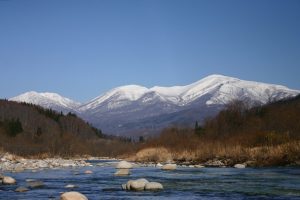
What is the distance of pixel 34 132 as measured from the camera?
151 m

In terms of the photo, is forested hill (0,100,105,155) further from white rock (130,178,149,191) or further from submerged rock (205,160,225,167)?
white rock (130,178,149,191)

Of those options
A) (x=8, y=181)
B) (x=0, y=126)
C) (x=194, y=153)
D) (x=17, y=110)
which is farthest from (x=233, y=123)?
(x=17, y=110)

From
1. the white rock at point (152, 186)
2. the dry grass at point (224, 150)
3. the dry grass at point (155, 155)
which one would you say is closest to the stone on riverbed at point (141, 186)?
the white rock at point (152, 186)

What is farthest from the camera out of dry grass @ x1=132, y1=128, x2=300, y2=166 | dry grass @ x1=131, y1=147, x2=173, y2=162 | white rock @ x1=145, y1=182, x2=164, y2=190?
dry grass @ x1=131, y1=147, x2=173, y2=162

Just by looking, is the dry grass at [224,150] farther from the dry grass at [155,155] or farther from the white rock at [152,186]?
the white rock at [152,186]

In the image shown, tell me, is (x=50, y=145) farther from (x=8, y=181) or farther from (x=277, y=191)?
(x=277, y=191)

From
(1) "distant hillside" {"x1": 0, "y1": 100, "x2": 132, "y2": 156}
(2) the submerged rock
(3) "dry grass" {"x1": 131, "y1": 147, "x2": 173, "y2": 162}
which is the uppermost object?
(1) "distant hillside" {"x1": 0, "y1": 100, "x2": 132, "y2": 156}

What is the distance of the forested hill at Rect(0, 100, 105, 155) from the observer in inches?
4764

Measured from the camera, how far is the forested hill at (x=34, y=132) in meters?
121

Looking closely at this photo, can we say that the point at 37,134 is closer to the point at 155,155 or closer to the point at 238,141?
the point at 155,155

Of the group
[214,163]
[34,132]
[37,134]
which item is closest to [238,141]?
[214,163]

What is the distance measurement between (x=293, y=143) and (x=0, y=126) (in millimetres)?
102933

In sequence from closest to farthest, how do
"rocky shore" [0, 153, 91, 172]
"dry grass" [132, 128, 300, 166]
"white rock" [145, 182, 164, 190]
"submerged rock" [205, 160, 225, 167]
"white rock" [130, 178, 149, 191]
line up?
1. "white rock" [130, 178, 149, 191]
2. "white rock" [145, 182, 164, 190]
3. "dry grass" [132, 128, 300, 166]
4. "rocky shore" [0, 153, 91, 172]
5. "submerged rock" [205, 160, 225, 167]

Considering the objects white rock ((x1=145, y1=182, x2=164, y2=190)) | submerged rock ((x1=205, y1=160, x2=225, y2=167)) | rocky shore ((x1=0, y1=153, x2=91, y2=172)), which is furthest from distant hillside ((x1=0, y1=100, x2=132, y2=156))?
white rock ((x1=145, y1=182, x2=164, y2=190))
